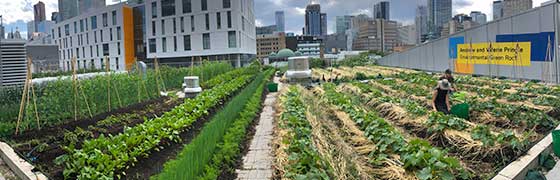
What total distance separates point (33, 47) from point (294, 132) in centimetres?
5459

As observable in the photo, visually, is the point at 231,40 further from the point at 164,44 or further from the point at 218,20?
the point at 164,44

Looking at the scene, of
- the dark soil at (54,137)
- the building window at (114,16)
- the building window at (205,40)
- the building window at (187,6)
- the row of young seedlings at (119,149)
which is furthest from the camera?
the building window at (114,16)

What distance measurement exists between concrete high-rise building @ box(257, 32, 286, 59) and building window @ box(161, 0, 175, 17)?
52.3 metres

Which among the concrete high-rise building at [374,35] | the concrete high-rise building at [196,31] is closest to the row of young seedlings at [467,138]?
the concrete high-rise building at [196,31]

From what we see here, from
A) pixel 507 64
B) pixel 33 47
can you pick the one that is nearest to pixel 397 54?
pixel 507 64

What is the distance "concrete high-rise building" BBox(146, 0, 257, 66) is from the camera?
1934 inches

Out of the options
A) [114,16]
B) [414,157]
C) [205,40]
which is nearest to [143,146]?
[414,157]

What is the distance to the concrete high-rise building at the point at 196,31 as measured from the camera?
49125 mm

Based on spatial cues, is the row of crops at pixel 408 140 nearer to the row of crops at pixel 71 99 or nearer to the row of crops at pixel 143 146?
the row of crops at pixel 143 146

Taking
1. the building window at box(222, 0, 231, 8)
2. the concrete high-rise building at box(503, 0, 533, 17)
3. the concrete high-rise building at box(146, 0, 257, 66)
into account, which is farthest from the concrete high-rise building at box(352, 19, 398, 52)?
the concrete high-rise building at box(503, 0, 533, 17)

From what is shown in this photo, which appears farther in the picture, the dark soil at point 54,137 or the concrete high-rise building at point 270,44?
the concrete high-rise building at point 270,44

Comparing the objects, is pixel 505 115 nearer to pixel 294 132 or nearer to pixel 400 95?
pixel 294 132

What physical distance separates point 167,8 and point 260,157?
162 feet

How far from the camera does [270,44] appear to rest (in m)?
112
